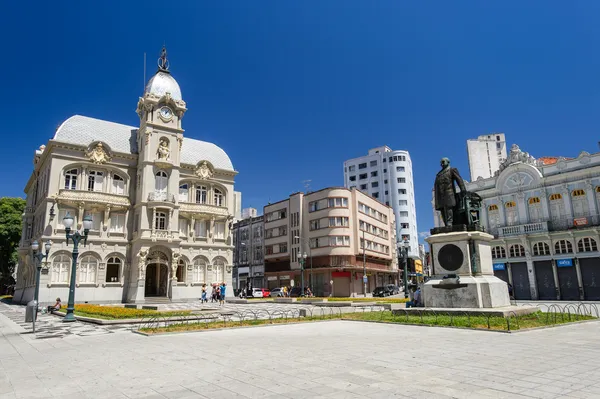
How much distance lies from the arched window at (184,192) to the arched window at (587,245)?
133 feet

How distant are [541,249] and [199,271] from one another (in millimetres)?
36038

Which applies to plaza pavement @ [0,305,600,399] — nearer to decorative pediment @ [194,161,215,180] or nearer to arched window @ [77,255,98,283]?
arched window @ [77,255,98,283]

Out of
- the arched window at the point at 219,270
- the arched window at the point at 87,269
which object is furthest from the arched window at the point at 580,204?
the arched window at the point at 87,269

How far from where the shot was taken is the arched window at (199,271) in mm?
45844

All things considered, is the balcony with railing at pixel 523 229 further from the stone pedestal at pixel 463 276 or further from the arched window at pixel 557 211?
the stone pedestal at pixel 463 276

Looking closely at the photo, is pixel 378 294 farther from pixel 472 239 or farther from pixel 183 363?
pixel 183 363

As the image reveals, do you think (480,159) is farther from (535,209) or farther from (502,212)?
(535,209)

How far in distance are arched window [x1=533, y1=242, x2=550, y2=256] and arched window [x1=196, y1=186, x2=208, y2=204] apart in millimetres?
36050

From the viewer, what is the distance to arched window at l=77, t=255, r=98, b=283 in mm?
39344

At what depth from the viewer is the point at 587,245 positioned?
3791cm

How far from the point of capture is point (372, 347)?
10.4 meters

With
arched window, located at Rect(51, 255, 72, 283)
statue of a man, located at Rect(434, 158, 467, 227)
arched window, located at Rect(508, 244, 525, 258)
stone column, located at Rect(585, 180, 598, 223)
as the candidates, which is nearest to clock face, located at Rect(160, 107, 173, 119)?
arched window, located at Rect(51, 255, 72, 283)

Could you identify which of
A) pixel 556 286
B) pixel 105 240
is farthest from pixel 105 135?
pixel 556 286

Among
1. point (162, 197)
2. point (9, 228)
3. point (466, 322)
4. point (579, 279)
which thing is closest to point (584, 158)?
point (579, 279)
